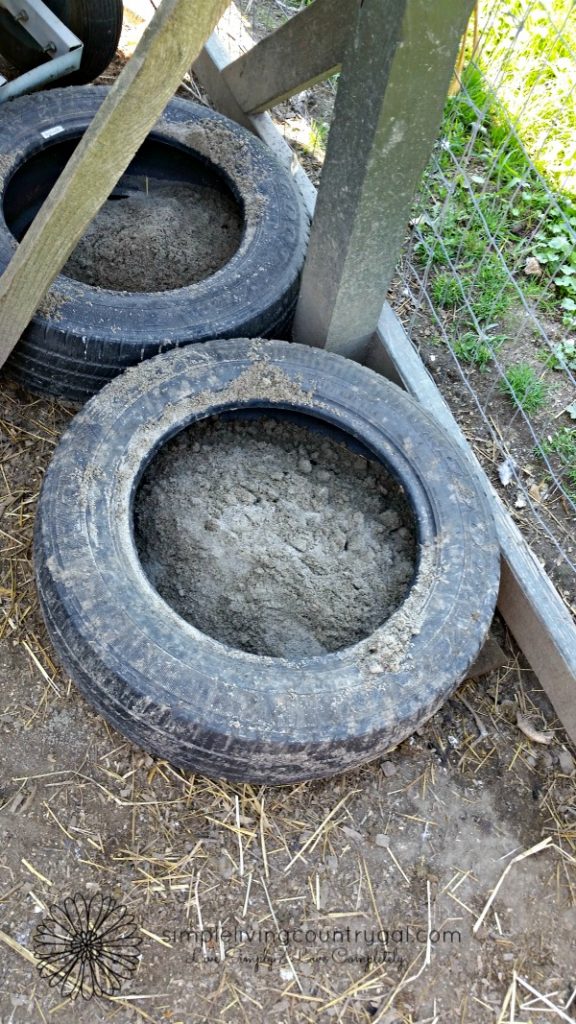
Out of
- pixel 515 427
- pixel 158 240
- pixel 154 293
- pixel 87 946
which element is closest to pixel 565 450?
pixel 515 427

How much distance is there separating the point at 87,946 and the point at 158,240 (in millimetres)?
2217

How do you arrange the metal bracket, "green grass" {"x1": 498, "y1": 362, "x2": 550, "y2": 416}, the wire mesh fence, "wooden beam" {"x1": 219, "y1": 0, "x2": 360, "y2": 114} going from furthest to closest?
the metal bracket < "green grass" {"x1": 498, "y1": 362, "x2": 550, "y2": 416} < the wire mesh fence < "wooden beam" {"x1": 219, "y1": 0, "x2": 360, "y2": 114}

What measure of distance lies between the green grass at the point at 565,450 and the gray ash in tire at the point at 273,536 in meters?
0.77

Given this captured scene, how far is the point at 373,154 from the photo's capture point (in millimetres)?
Result: 2148

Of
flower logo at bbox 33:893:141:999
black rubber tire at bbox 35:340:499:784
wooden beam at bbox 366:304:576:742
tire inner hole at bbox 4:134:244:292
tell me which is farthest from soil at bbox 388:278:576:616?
flower logo at bbox 33:893:141:999

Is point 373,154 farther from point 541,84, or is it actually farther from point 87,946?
point 541,84

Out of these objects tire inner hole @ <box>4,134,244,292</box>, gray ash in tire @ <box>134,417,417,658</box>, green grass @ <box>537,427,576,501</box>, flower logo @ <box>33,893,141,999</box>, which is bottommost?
flower logo @ <box>33,893,141,999</box>

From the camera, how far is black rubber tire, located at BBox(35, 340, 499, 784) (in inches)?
76.6

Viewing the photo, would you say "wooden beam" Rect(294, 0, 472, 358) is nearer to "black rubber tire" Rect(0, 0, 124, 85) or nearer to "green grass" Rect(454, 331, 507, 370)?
"green grass" Rect(454, 331, 507, 370)

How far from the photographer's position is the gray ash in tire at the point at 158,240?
9.72ft

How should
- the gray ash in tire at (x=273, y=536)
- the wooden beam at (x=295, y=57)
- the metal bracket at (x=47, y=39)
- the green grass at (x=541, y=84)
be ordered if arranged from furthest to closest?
the green grass at (x=541, y=84) → the metal bracket at (x=47, y=39) → the wooden beam at (x=295, y=57) → the gray ash in tire at (x=273, y=536)

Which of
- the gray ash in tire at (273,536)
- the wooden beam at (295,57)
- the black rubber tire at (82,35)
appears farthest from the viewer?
the black rubber tire at (82,35)

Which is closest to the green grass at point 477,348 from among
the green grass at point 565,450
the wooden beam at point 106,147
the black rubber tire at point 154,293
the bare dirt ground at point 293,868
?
the green grass at point 565,450

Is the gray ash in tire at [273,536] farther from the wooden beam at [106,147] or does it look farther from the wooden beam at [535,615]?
the wooden beam at [106,147]
